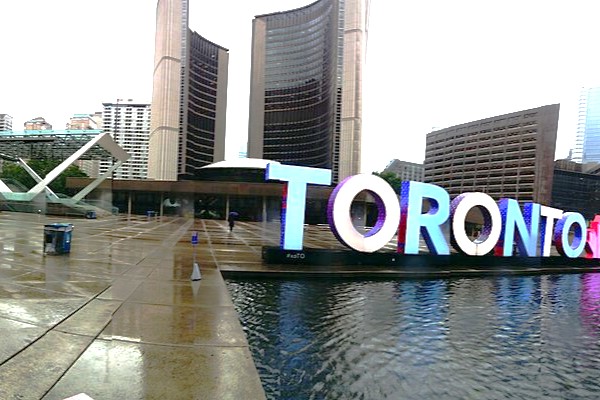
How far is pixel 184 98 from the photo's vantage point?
431ft

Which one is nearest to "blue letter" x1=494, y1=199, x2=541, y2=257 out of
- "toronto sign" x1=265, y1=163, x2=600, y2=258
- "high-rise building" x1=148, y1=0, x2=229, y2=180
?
"toronto sign" x1=265, y1=163, x2=600, y2=258

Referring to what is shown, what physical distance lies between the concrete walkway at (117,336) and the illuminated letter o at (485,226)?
1097 centimetres

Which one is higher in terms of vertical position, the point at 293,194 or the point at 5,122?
the point at 5,122

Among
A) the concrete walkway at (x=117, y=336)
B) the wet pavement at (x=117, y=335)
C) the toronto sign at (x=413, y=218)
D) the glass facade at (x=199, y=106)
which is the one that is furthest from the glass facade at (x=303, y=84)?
the concrete walkway at (x=117, y=336)

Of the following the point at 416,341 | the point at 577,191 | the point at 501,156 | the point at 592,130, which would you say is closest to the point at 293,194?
the point at 416,341

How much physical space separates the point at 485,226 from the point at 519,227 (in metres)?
1.84

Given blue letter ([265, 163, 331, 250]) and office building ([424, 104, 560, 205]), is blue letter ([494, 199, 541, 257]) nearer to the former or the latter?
blue letter ([265, 163, 331, 250])

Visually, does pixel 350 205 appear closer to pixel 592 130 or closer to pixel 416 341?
pixel 416 341

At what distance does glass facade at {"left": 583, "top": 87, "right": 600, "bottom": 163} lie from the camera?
16125 cm

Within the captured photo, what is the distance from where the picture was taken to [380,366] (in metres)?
5.80

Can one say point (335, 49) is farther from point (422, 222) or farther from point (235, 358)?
point (235, 358)

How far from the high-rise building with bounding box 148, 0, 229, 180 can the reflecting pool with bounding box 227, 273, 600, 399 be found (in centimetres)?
8939

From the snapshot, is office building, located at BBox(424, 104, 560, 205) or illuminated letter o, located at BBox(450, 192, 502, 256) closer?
illuminated letter o, located at BBox(450, 192, 502, 256)

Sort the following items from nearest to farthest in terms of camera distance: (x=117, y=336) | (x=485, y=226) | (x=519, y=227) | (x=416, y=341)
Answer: (x=117, y=336)
(x=416, y=341)
(x=485, y=226)
(x=519, y=227)
